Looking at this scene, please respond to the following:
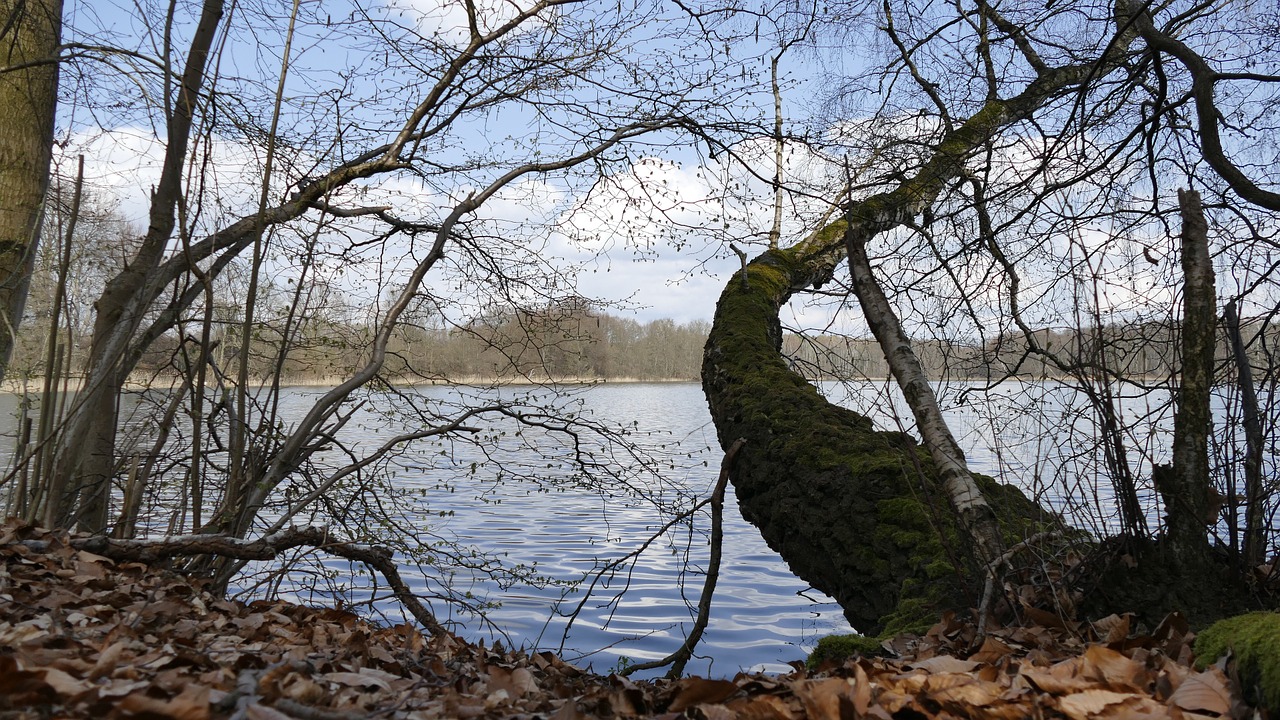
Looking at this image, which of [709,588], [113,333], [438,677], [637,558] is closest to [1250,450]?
[709,588]

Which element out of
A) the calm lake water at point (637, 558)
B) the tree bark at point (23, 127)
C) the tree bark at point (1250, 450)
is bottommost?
the calm lake water at point (637, 558)

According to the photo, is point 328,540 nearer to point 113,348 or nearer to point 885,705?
point 113,348

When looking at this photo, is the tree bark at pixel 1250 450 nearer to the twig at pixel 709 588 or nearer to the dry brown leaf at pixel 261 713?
the twig at pixel 709 588

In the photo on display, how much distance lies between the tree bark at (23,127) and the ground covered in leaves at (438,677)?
11.5 feet

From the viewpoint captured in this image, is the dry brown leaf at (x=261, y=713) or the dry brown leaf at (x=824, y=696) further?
the dry brown leaf at (x=824, y=696)

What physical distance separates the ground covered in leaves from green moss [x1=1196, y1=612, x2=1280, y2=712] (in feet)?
0.22

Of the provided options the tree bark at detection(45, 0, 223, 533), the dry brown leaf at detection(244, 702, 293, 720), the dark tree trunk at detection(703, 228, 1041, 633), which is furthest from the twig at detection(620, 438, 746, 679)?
A: the tree bark at detection(45, 0, 223, 533)

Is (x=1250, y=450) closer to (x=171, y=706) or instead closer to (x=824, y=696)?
(x=824, y=696)

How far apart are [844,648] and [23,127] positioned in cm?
639

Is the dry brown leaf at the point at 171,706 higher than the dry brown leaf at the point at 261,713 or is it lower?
higher

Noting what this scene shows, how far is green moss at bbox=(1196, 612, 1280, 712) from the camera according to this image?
6.36 ft

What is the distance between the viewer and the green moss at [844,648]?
9.50 ft

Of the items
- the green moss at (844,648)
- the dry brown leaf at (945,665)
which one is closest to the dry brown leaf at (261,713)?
the dry brown leaf at (945,665)

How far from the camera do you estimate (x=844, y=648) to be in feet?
9.96
